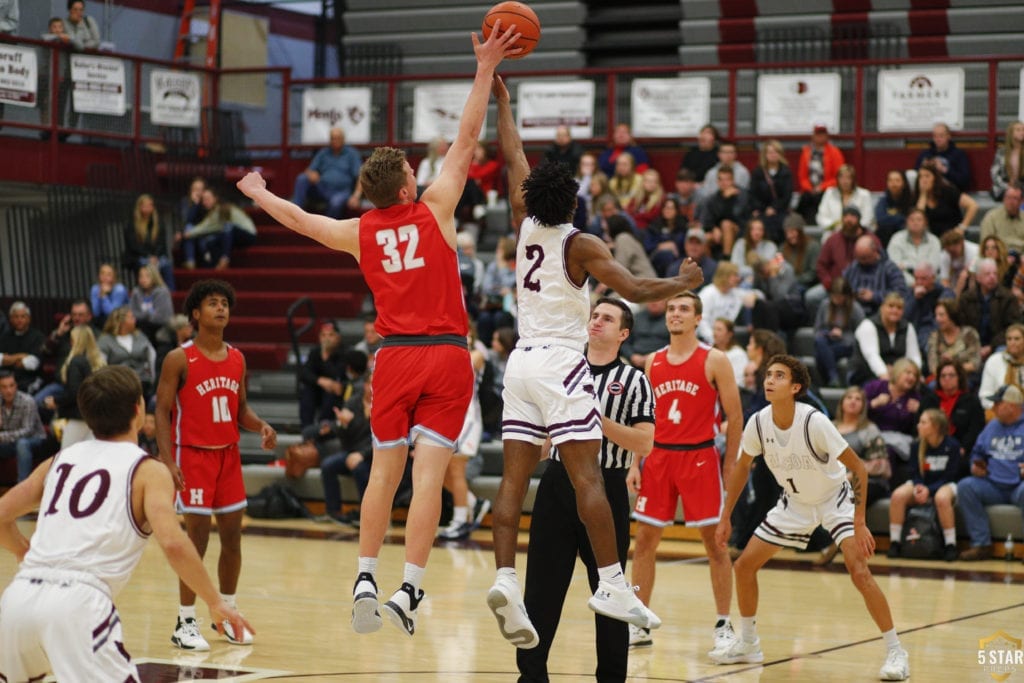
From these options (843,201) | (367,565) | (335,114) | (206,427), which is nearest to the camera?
(367,565)

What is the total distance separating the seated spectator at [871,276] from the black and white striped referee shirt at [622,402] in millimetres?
7956

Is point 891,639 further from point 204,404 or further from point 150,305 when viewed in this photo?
point 150,305

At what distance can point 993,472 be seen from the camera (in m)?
12.7

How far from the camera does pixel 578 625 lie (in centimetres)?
954

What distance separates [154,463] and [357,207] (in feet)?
45.3

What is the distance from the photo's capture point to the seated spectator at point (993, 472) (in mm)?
12578

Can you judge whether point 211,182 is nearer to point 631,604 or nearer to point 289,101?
point 289,101

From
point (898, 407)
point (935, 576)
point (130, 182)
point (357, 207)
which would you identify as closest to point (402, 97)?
point (357, 207)

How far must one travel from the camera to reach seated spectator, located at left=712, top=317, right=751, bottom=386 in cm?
1341

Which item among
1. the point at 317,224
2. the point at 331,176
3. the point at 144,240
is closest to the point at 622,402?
the point at 317,224

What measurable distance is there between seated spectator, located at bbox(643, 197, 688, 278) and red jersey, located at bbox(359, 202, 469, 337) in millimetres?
9283

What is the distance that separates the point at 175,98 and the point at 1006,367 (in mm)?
11583

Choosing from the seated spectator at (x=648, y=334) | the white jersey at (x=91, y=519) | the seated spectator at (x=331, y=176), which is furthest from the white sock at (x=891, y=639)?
the seated spectator at (x=331, y=176)

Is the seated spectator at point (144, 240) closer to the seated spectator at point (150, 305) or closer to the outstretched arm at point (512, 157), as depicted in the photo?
the seated spectator at point (150, 305)
